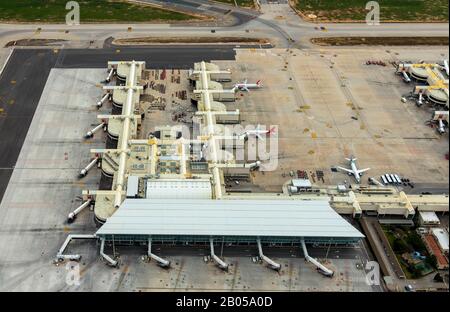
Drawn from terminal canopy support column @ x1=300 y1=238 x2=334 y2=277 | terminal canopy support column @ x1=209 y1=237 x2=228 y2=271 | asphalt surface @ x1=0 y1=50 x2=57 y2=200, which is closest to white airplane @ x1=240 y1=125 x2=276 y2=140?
terminal canopy support column @ x1=300 y1=238 x2=334 y2=277

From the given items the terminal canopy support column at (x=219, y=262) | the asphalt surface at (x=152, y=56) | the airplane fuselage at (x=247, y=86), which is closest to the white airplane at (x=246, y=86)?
the airplane fuselage at (x=247, y=86)

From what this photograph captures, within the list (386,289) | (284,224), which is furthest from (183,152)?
(386,289)

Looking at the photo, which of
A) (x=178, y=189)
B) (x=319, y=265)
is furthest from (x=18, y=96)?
(x=319, y=265)

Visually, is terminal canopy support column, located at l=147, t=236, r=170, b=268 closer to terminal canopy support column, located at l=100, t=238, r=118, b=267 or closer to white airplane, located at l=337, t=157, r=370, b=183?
terminal canopy support column, located at l=100, t=238, r=118, b=267

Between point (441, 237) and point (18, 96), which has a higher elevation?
point (18, 96)

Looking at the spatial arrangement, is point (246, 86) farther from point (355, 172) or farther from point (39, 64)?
point (39, 64)

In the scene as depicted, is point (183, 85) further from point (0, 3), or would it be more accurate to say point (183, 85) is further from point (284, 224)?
point (0, 3)
